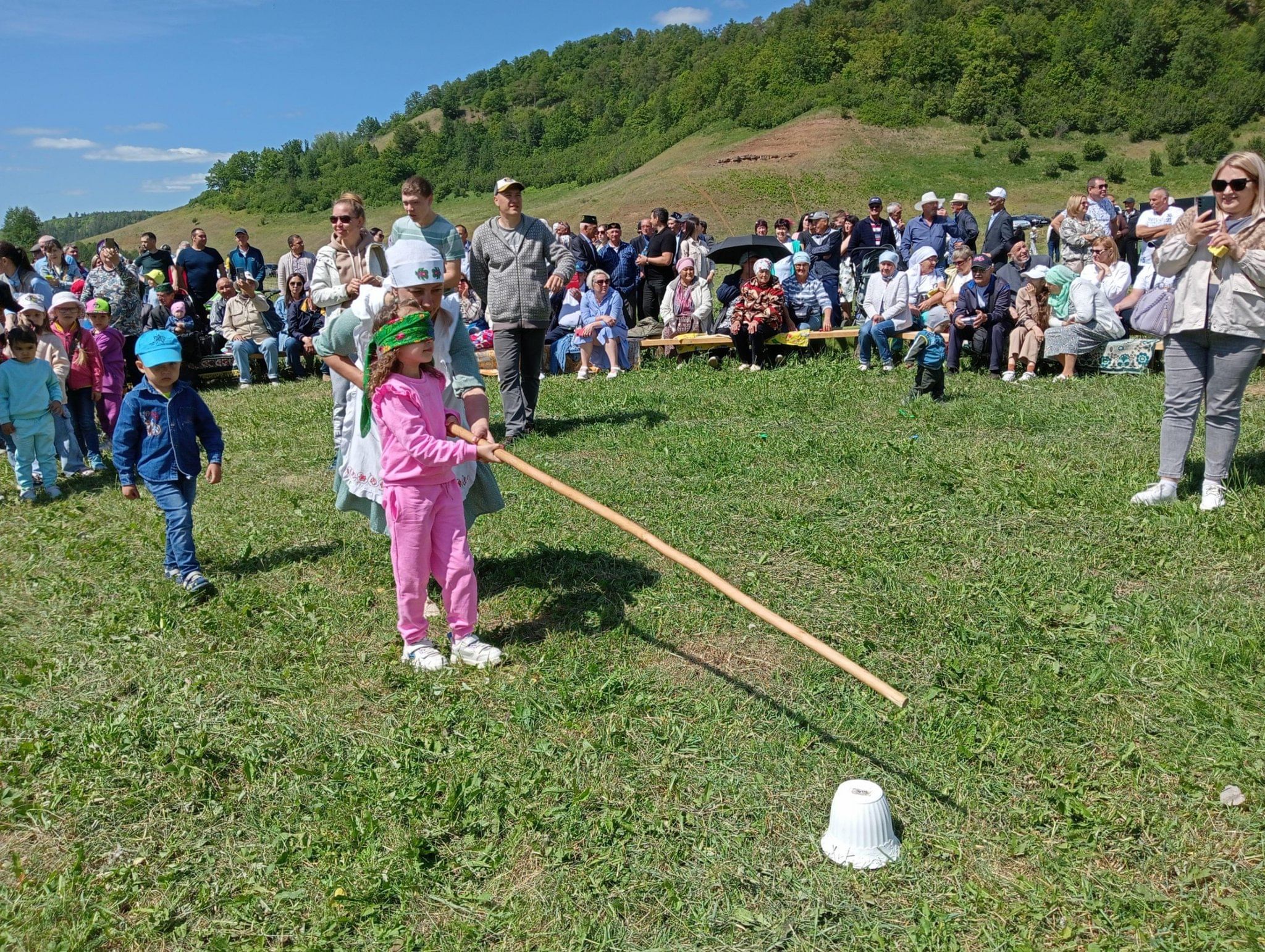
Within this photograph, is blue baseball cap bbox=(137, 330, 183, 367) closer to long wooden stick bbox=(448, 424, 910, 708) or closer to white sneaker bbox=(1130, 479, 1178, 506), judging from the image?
long wooden stick bbox=(448, 424, 910, 708)

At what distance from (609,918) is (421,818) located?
915mm

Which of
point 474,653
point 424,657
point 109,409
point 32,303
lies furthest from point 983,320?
point 32,303

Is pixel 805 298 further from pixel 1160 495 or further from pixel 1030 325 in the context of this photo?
pixel 1160 495

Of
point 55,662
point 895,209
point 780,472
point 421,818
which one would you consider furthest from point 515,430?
point 895,209

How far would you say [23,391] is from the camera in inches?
352

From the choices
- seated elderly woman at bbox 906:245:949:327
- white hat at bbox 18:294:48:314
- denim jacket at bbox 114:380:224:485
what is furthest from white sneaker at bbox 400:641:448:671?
seated elderly woman at bbox 906:245:949:327

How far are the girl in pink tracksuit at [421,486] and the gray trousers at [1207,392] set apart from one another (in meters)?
4.59

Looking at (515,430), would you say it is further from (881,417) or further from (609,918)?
(609,918)

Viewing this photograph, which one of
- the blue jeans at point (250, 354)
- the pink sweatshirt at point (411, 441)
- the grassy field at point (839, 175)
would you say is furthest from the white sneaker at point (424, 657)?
the grassy field at point (839, 175)

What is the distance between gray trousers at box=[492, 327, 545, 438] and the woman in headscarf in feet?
13.6

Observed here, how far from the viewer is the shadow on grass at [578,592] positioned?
4.84 metres

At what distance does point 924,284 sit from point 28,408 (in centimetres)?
1064

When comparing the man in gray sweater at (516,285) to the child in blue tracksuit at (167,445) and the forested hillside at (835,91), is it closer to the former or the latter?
the child in blue tracksuit at (167,445)

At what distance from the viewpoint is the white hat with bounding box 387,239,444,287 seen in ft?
15.7
